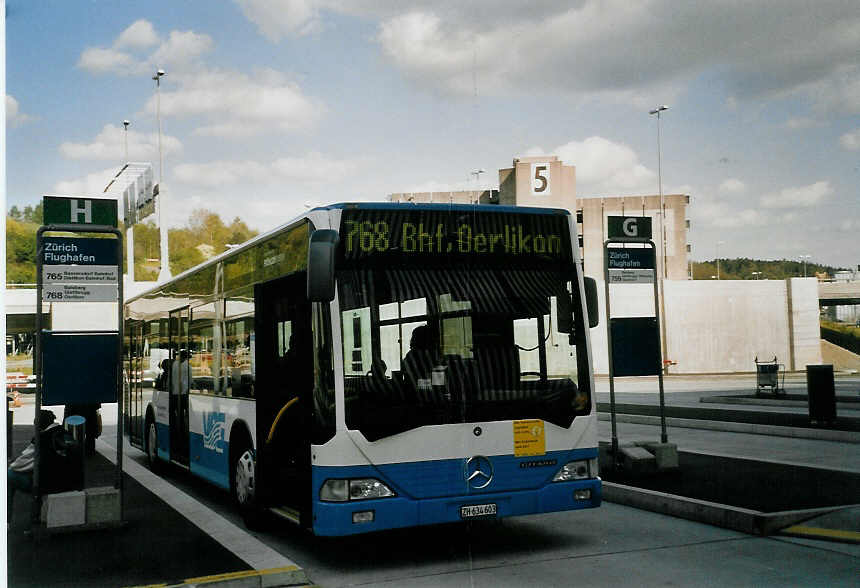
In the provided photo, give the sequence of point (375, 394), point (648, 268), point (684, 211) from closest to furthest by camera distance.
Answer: point (375, 394), point (648, 268), point (684, 211)

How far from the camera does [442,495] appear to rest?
7320mm

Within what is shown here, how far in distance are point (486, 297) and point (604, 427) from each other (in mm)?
14576

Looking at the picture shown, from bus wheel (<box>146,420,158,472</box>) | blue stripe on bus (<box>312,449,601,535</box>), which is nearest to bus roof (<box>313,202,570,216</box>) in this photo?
blue stripe on bus (<box>312,449,601,535</box>)

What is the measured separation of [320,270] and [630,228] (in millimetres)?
6528

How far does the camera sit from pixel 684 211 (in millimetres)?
85375

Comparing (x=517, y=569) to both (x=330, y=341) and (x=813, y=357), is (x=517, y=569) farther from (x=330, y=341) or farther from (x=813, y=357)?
(x=813, y=357)

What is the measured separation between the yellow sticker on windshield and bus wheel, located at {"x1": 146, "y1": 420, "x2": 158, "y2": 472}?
27.9 feet

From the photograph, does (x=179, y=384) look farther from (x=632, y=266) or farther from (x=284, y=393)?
(x=632, y=266)

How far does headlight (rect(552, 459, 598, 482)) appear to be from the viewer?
7.79 m

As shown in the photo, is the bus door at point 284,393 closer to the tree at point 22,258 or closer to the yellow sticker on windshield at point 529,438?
the yellow sticker on windshield at point 529,438

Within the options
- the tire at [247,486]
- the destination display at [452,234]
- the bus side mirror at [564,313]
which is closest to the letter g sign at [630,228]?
the destination display at [452,234]

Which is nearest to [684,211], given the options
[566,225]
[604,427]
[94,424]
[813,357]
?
[813,357]

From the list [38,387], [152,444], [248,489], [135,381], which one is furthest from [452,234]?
[135,381]

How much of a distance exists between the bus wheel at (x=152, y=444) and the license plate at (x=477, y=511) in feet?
27.5
